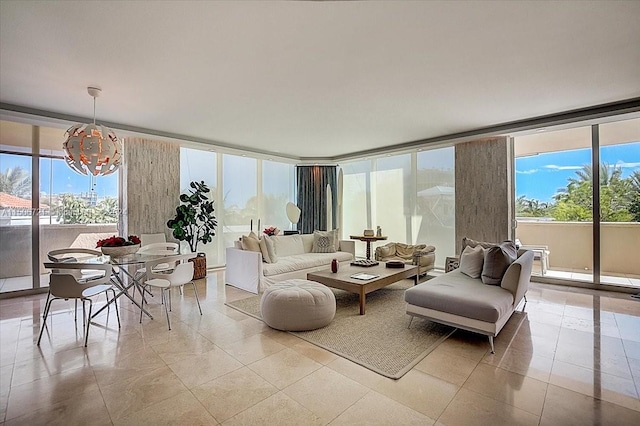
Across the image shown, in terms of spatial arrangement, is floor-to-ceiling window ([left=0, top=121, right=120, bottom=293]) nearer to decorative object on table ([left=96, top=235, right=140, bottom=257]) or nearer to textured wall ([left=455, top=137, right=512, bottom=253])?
decorative object on table ([left=96, top=235, right=140, bottom=257])

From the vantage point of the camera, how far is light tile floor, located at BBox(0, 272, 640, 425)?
1.95 meters

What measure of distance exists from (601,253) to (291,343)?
5326 mm

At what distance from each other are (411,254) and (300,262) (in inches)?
85.1

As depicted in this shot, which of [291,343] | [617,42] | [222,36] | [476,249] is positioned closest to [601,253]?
[476,249]

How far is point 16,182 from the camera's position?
190 inches

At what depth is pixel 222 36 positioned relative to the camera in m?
2.56

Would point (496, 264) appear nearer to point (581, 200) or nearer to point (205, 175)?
point (581, 200)

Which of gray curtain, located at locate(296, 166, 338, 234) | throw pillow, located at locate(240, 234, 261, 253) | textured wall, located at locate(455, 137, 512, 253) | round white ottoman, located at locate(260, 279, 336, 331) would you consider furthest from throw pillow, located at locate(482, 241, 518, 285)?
gray curtain, located at locate(296, 166, 338, 234)

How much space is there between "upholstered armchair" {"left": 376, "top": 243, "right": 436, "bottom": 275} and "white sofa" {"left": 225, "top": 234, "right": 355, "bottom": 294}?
2.26 feet

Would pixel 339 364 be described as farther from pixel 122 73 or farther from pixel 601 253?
pixel 601 253

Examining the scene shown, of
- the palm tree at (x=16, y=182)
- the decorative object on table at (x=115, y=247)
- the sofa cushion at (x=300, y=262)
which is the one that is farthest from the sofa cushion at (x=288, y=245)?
the palm tree at (x=16, y=182)

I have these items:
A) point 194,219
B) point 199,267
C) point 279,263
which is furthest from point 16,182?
point 279,263

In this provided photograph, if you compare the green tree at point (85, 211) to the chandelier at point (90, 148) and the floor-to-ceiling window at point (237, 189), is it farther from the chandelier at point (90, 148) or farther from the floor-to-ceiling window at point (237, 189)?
the chandelier at point (90, 148)

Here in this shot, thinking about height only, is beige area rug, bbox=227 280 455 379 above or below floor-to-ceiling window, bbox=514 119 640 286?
below
